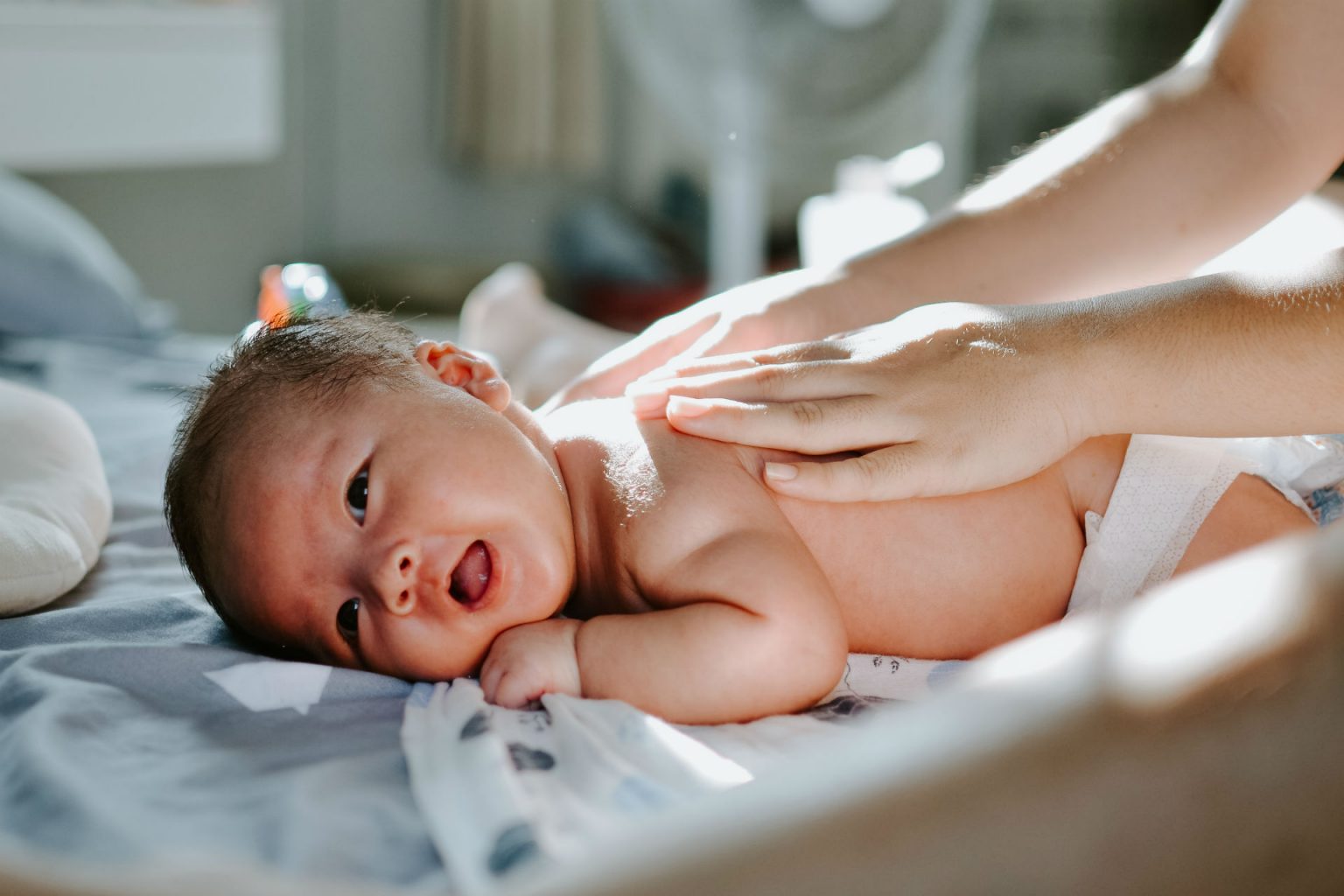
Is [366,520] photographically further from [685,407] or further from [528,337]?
[528,337]

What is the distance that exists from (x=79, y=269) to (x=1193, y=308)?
201 centimetres

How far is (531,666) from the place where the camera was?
884 mm

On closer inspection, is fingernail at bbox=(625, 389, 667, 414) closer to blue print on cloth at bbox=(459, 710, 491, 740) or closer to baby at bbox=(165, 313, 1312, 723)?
baby at bbox=(165, 313, 1312, 723)

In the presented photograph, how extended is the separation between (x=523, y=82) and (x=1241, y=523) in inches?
150

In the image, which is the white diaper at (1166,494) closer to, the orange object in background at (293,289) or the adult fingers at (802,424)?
the adult fingers at (802,424)

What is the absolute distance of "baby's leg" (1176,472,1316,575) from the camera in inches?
39.8

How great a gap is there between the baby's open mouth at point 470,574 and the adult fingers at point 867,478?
0.24 m

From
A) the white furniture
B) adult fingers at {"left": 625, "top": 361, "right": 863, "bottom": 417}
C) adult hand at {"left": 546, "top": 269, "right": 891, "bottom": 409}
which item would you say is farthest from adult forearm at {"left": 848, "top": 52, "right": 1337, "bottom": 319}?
the white furniture

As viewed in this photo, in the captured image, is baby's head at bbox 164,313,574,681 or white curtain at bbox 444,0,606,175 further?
white curtain at bbox 444,0,606,175

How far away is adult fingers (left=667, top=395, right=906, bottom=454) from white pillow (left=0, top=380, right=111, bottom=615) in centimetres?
57

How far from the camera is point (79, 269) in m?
2.22

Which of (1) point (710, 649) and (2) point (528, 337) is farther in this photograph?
(2) point (528, 337)

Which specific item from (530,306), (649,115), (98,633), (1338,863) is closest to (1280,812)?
(1338,863)

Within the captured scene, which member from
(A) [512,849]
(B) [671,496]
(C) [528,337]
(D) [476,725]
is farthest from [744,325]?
(C) [528,337]
